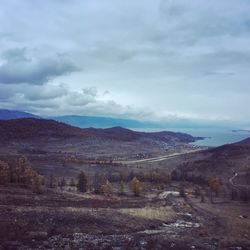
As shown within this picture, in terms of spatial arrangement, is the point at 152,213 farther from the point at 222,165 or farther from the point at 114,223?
the point at 222,165

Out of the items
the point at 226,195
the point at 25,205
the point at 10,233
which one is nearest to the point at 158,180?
the point at 226,195

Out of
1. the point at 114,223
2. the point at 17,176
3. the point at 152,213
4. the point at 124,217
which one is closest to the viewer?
the point at 114,223

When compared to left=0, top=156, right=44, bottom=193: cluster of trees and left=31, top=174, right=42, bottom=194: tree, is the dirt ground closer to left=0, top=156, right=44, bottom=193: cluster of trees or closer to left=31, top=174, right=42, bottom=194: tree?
left=31, top=174, right=42, bottom=194: tree

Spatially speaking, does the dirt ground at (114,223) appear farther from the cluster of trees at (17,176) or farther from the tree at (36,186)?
the cluster of trees at (17,176)

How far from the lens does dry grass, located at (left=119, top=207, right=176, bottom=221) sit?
65188 mm

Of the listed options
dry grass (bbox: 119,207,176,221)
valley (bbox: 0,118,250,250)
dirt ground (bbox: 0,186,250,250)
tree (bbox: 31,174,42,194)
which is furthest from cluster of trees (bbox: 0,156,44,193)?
dry grass (bbox: 119,207,176,221)

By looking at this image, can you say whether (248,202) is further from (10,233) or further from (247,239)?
(10,233)

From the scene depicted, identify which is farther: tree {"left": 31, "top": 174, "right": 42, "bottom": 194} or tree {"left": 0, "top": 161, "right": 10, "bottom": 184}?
tree {"left": 0, "top": 161, "right": 10, "bottom": 184}

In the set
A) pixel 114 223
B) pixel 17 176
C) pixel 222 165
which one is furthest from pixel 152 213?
pixel 222 165

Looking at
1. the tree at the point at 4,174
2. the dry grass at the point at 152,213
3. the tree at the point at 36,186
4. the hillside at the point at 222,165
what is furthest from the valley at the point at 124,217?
the hillside at the point at 222,165

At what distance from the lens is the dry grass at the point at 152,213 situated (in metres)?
65.2

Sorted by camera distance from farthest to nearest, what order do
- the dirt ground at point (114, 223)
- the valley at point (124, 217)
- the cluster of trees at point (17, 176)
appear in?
the cluster of trees at point (17, 176) → the valley at point (124, 217) → the dirt ground at point (114, 223)

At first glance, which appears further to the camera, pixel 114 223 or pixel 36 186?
pixel 36 186

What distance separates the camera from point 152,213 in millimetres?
68438
